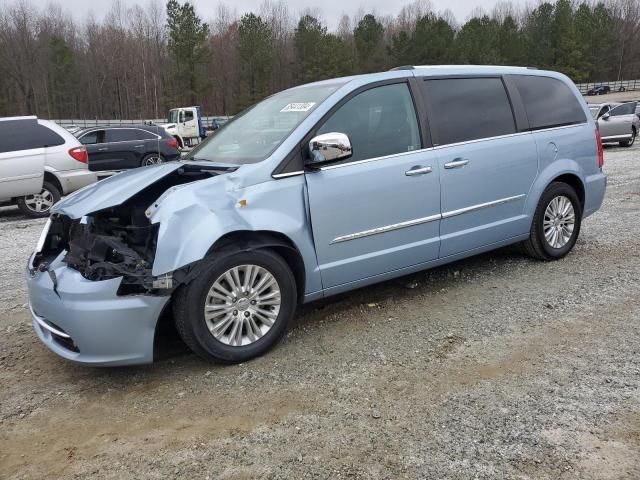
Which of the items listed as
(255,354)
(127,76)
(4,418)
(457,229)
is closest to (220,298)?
(255,354)

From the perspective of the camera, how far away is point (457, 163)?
425 centimetres

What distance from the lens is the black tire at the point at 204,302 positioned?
10.3 feet

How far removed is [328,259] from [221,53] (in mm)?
63676

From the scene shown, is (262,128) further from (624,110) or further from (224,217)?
(624,110)

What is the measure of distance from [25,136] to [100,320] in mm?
7349

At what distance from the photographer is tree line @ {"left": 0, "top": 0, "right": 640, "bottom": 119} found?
186 ft

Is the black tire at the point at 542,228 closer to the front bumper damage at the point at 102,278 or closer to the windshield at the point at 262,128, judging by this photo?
the windshield at the point at 262,128

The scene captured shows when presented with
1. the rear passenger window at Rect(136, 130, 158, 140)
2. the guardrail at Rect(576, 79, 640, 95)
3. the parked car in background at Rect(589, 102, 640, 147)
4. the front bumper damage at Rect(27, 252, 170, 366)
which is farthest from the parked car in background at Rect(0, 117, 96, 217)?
the guardrail at Rect(576, 79, 640, 95)

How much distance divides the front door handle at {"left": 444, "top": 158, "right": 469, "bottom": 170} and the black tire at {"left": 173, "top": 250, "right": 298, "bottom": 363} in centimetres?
158

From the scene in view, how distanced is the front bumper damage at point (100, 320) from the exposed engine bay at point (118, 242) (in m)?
0.06

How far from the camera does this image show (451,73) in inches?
177

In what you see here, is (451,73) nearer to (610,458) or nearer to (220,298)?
(220,298)

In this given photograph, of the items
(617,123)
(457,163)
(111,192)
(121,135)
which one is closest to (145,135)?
(121,135)

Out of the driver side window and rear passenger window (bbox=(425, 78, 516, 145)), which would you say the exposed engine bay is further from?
rear passenger window (bbox=(425, 78, 516, 145))
